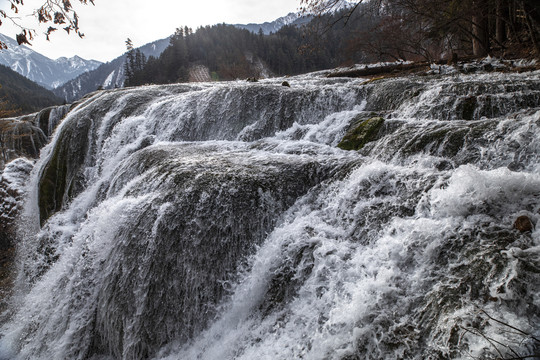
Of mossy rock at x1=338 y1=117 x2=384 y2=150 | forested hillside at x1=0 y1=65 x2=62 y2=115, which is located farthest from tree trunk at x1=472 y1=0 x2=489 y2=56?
forested hillside at x1=0 y1=65 x2=62 y2=115

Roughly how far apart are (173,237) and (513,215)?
151 inches

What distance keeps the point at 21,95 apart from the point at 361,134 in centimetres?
11046

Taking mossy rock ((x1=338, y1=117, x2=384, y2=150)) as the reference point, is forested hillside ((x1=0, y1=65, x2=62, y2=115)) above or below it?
above

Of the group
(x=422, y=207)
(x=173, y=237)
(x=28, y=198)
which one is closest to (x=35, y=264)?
(x=28, y=198)

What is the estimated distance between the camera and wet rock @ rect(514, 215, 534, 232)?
2256 mm

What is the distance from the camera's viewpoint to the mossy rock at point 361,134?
5789 millimetres

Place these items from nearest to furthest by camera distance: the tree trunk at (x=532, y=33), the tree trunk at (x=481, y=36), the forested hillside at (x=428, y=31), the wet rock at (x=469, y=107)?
the wet rock at (x=469, y=107) < the forested hillside at (x=428, y=31) < the tree trunk at (x=532, y=33) < the tree trunk at (x=481, y=36)

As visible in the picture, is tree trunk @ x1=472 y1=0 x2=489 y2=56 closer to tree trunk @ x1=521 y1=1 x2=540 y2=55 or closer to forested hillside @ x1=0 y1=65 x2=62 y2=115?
tree trunk @ x1=521 y1=1 x2=540 y2=55

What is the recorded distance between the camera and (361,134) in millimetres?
5969

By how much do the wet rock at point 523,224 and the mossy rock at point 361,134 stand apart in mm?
3512

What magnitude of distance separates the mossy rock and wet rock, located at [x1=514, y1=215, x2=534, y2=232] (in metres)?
3.51

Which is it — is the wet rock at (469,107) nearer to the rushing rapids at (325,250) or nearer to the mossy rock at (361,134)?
the rushing rapids at (325,250)

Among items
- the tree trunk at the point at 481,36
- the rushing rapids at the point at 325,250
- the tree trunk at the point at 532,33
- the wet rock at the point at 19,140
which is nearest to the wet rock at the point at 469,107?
the rushing rapids at the point at 325,250

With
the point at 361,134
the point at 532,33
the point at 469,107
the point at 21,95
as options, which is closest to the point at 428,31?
the point at 532,33
